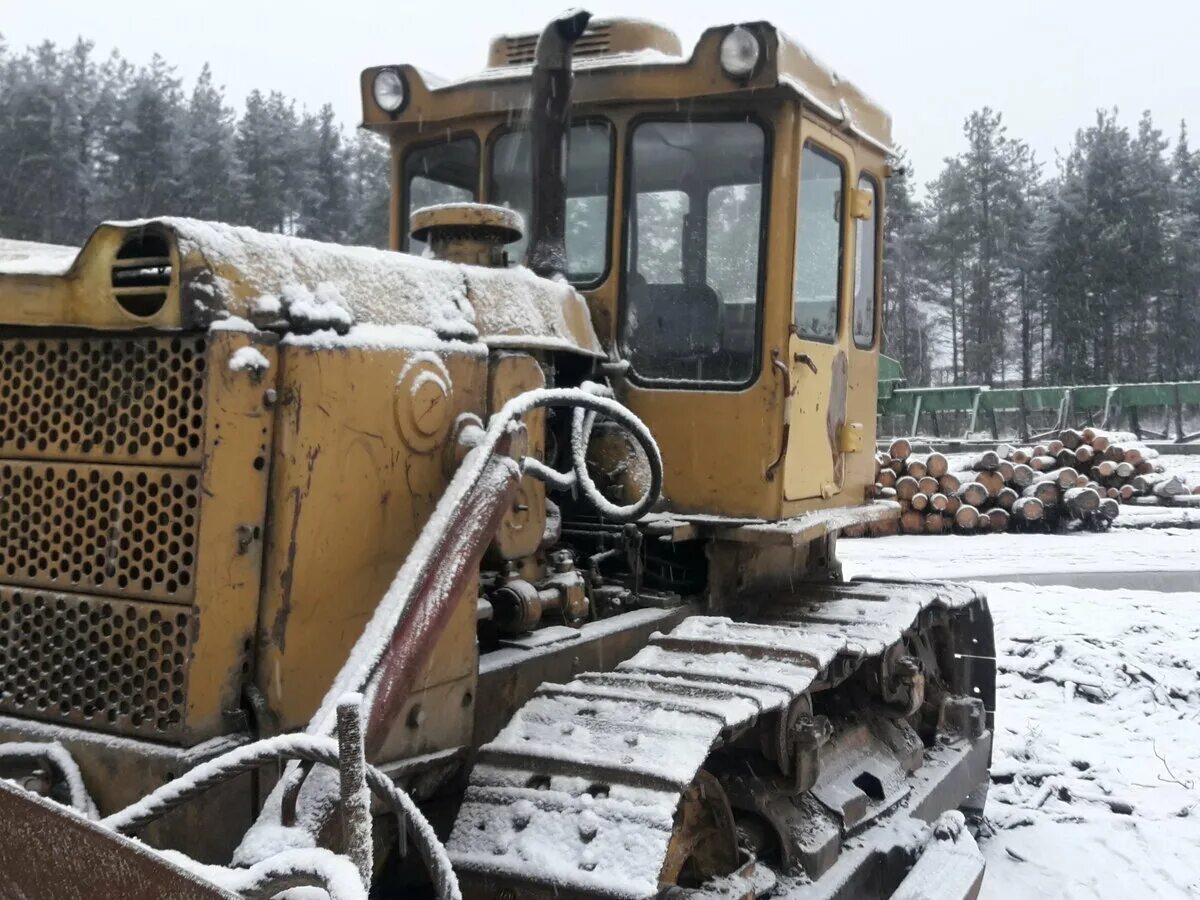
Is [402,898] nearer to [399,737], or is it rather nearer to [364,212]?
[399,737]

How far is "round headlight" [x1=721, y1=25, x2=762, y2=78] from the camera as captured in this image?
156 inches

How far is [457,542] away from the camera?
2.66 meters

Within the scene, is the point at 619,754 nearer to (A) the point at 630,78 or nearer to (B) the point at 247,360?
(B) the point at 247,360

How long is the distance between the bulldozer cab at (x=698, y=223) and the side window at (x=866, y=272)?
71cm

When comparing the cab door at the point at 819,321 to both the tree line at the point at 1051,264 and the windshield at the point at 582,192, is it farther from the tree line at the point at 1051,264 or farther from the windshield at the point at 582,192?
the tree line at the point at 1051,264

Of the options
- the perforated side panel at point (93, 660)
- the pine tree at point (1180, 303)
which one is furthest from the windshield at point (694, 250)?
the pine tree at point (1180, 303)

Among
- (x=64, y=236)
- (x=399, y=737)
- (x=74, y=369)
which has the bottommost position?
(x=399, y=737)

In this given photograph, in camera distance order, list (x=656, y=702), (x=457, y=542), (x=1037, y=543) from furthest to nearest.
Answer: (x=1037, y=543) < (x=656, y=702) < (x=457, y=542)

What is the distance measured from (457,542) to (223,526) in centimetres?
52

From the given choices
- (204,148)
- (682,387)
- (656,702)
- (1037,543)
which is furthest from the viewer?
(204,148)

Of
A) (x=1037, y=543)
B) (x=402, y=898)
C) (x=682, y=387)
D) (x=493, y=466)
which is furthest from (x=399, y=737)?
(x=1037, y=543)

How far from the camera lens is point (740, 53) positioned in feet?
13.1

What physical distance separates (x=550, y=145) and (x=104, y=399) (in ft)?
6.38

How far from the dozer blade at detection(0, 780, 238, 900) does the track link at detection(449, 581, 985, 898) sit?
3.17 feet
